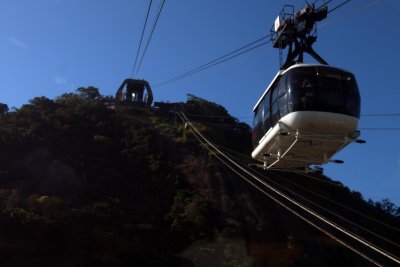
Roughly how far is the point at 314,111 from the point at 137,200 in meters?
28.7

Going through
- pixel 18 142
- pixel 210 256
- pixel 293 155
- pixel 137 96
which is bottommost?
pixel 210 256

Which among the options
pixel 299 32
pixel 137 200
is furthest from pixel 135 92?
pixel 299 32

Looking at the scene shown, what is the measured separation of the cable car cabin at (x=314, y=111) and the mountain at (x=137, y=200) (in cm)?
1869

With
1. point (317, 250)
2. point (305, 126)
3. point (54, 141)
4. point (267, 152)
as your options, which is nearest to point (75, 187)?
point (54, 141)

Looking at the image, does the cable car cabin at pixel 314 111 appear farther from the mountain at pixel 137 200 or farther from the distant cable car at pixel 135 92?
the distant cable car at pixel 135 92

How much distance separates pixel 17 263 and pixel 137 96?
40451 mm

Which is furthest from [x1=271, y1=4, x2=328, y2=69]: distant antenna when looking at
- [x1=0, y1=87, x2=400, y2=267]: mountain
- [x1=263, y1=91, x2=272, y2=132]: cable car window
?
[x1=0, y1=87, x2=400, y2=267]: mountain

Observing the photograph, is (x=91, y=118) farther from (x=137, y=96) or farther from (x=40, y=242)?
(x=40, y=242)

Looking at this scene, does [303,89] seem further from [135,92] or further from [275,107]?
[135,92]

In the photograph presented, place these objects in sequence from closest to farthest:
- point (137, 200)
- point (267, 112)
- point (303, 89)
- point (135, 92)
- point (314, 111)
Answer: point (314, 111), point (303, 89), point (267, 112), point (137, 200), point (135, 92)

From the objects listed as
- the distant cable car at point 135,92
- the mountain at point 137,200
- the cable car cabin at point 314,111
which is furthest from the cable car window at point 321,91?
the distant cable car at point 135,92

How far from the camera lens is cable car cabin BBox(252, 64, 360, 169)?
55.7 ft

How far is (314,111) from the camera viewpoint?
16.9 metres

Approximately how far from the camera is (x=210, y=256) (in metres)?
36.8
